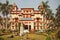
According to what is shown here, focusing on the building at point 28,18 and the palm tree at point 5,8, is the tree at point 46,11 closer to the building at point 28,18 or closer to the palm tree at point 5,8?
the building at point 28,18

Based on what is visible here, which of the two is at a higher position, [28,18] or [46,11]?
[46,11]

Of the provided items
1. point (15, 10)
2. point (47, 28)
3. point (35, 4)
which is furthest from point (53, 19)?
point (15, 10)

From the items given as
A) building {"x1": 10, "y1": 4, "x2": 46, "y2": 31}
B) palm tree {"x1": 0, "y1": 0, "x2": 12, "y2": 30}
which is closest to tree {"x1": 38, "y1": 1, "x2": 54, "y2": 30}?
building {"x1": 10, "y1": 4, "x2": 46, "y2": 31}

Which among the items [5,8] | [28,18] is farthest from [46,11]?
[5,8]

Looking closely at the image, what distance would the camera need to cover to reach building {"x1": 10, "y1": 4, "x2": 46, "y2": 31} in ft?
12.4

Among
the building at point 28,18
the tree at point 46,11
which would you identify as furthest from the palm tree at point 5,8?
the tree at point 46,11

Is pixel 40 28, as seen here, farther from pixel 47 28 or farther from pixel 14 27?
pixel 14 27

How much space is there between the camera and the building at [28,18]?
3785mm

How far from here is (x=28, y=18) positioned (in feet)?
12.5

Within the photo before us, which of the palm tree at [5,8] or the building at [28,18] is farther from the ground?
the palm tree at [5,8]

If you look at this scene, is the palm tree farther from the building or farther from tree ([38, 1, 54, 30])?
tree ([38, 1, 54, 30])

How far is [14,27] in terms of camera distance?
3.77 meters

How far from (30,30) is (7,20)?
476 millimetres

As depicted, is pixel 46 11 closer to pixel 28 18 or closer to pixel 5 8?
pixel 28 18
